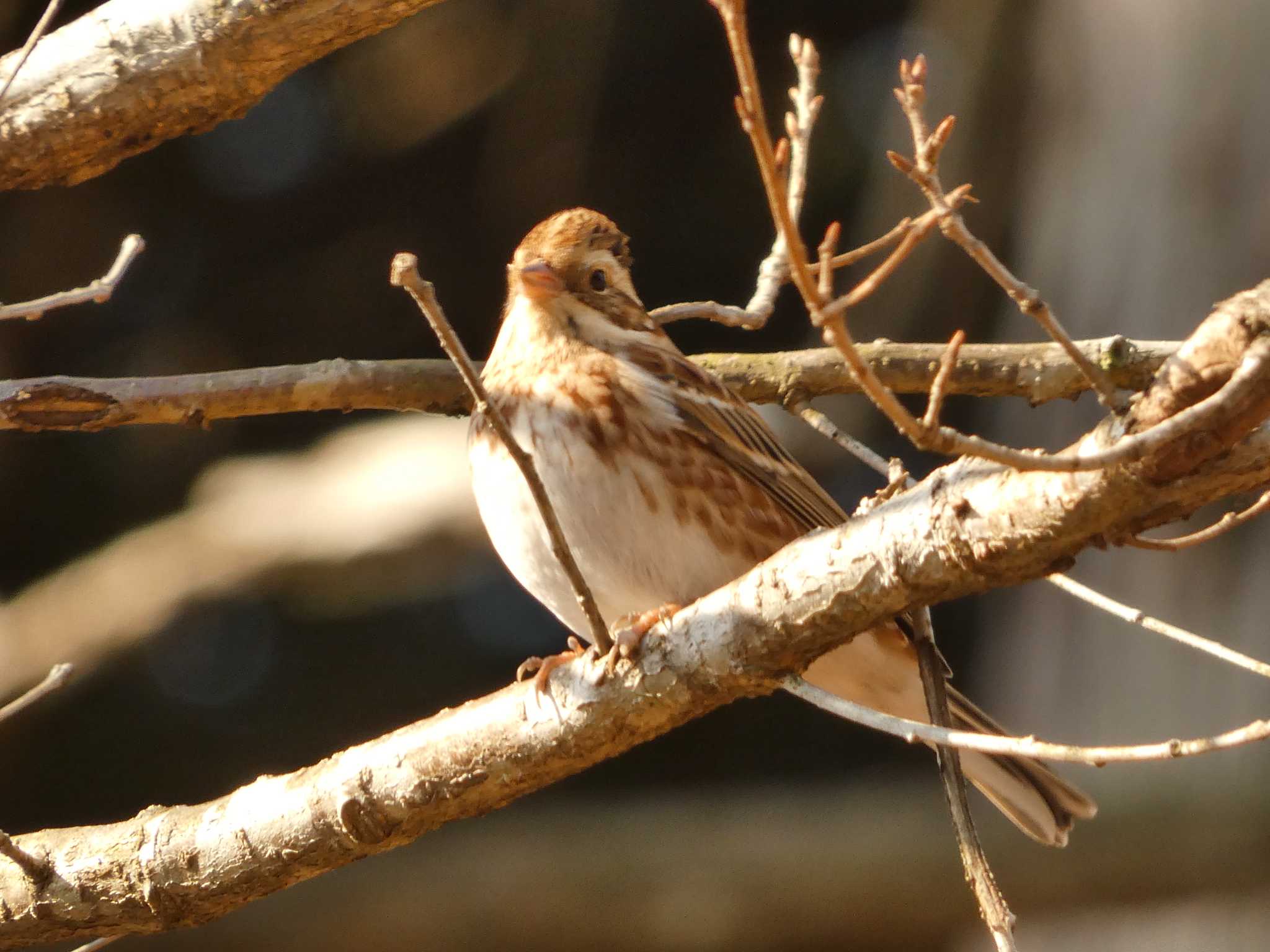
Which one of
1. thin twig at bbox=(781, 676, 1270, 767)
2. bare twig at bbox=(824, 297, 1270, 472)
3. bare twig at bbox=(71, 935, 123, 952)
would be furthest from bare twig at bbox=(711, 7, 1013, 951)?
bare twig at bbox=(71, 935, 123, 952)

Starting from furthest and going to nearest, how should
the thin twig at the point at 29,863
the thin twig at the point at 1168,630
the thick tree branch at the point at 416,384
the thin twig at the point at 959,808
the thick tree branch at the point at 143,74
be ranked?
the thick tree branch at the point at 143,74 → the thick tree branch at the point at 416,384 → the thin twig at the point at 29,863 → the thin twig at the point at 1168,630 → the thin twig at the point at 959,808

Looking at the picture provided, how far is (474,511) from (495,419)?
3.90m

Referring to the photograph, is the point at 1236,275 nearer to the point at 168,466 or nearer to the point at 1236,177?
the point at 1236,177

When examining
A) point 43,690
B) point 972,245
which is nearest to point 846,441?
point 972,245

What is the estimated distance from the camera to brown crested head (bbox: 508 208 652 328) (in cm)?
387

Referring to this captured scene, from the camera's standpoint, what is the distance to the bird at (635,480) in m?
3.52

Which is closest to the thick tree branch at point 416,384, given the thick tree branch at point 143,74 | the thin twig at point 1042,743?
the thick tree branch at point 143,74

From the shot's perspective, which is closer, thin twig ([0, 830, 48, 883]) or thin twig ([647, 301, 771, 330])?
thin twig ([0, 830, 48, 883])

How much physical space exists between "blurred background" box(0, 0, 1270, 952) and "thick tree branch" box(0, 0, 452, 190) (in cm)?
282

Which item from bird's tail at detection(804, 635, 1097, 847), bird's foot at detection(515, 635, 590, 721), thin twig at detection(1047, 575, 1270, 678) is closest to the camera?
thin twig at detection(1047, 575, 1270, 678)

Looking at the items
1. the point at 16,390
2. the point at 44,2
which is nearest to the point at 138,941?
the point at 16,390

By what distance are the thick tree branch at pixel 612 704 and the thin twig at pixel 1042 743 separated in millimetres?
142

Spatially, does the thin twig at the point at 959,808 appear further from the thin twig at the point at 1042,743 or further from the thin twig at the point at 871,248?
the thin twig at the point at 871,248

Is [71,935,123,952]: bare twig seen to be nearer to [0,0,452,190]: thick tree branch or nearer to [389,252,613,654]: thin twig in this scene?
[389,252,613,654]: thin twig
